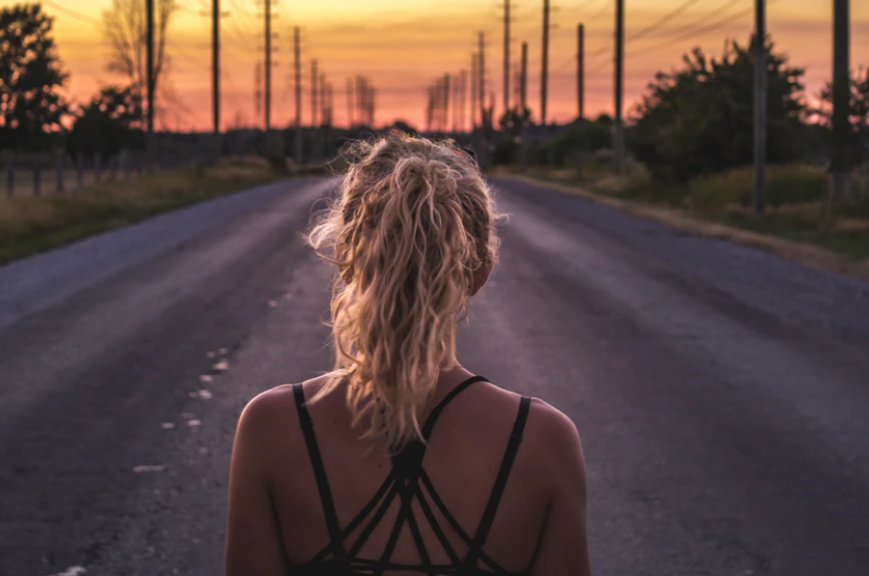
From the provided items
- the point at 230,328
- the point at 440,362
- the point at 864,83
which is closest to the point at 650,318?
the point at 230,328

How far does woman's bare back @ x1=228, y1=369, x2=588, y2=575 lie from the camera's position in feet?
6.62

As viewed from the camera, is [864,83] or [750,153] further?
[750,153]

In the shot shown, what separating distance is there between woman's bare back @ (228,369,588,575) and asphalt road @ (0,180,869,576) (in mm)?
3159

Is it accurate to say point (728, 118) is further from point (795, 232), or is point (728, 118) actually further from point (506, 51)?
point (506, 51)

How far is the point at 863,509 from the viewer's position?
19.7 ft

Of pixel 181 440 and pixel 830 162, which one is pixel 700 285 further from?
pixel 830 162

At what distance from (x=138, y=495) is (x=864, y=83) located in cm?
2444

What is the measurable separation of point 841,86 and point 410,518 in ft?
90.0

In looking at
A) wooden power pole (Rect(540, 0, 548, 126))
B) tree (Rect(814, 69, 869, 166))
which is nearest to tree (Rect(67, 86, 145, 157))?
wooden power pole (Rect(540, 0, 548, 126))

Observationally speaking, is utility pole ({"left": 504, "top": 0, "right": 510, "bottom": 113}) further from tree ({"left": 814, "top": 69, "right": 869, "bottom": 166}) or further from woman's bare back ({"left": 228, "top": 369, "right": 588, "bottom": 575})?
woman's bare back ({"left": 228, "top": 369, "right": 588, "bottom": 575})

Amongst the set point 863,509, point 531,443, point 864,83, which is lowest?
point 863,509

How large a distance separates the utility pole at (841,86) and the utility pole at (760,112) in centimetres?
161

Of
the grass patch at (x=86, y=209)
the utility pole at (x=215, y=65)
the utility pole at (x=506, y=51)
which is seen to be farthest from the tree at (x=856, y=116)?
the utility pole at (x=506, y=51)

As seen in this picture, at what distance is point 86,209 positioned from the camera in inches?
1134
